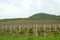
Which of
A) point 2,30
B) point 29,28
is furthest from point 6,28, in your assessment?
point 29,28

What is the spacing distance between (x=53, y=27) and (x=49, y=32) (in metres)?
1.31

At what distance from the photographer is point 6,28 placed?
80.8ft

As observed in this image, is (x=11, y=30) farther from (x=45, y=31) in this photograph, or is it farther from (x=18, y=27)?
(x=45, y=31)

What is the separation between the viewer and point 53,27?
78.3 feet

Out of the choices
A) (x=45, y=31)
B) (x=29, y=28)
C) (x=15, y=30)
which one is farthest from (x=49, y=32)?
(x=15, y=30)

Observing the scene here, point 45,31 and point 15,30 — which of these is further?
point 15,30

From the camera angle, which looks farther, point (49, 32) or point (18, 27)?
point (18, 27)

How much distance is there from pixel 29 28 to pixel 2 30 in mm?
2709

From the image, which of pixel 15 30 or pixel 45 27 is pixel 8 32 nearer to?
pixel 15 30

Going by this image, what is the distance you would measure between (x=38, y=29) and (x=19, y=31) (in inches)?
77.2

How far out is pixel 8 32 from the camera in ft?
77.4

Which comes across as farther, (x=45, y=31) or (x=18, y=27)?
(x=18, y=27)

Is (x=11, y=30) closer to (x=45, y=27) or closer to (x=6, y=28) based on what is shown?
(x=6, y=28)

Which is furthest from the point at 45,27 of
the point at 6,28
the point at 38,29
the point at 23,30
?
the point at 6,28
